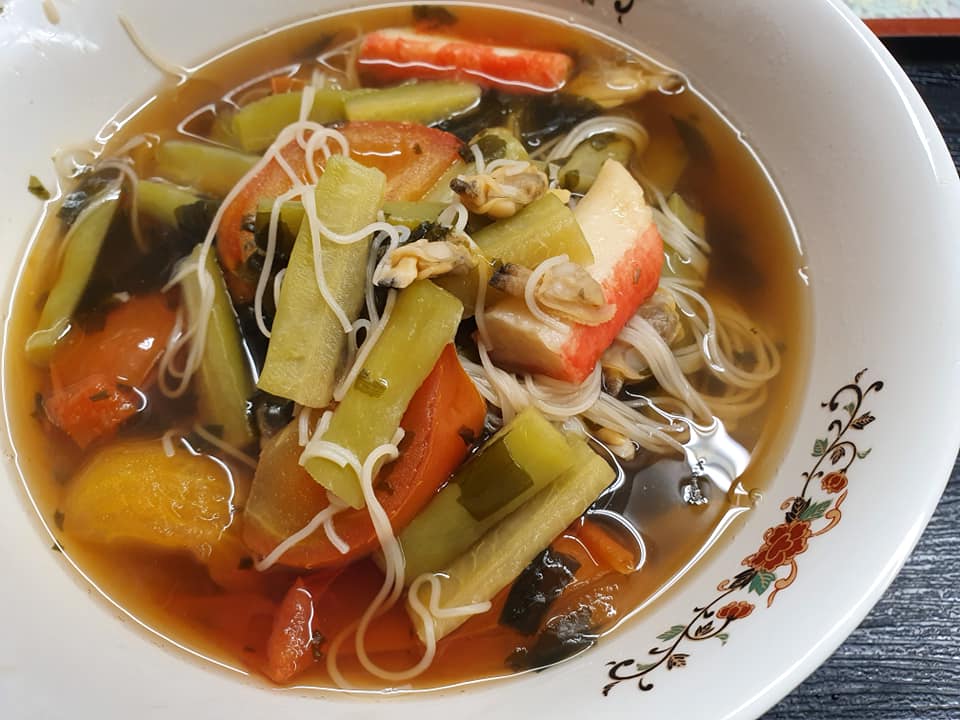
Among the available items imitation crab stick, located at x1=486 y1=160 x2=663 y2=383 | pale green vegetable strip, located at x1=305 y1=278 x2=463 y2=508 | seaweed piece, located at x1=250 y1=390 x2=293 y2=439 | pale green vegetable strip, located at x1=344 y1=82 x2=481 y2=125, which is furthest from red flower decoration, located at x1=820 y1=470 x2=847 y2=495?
pale green vegetable strip, located at x1=344 y1=82 x2=481 y2=125

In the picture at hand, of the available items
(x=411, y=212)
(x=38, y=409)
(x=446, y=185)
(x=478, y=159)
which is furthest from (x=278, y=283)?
(x=38, y=409)

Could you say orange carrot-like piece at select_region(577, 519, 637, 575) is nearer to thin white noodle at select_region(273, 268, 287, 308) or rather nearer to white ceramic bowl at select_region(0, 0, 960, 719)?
white ceramic bowl at select_region(0, 0, 960, 719)

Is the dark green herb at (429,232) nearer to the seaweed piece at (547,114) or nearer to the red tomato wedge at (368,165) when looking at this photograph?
the red tomato wedge at (368,165)

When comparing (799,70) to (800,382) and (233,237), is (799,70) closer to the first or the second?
(800,382)

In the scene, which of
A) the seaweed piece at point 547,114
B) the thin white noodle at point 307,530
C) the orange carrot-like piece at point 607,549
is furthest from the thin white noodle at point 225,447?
the seaweed piece at point 547,114

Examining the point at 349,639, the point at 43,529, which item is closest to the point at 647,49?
the point at 349,639
